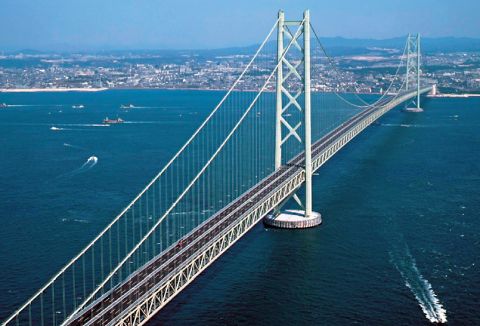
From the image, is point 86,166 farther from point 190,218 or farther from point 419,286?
point 419,286

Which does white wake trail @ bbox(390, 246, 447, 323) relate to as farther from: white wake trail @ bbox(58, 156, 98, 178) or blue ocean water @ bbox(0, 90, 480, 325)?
white wake trail @ bbox(58, 156, 98, 178)

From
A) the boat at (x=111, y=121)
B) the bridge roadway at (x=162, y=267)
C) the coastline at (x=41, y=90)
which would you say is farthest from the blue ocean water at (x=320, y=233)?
the coastline at (x=41, y=90)

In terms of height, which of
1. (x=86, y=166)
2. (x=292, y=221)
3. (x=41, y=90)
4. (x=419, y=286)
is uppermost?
(x=41, y=90)

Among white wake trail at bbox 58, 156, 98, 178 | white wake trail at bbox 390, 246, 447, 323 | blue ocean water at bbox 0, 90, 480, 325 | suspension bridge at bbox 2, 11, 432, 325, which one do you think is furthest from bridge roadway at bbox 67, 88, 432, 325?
white wake trail at bbox 58, 156, 98, 178

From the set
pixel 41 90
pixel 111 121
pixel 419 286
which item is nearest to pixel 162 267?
pixel 419 286

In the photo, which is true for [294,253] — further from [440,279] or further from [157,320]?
[157,320]

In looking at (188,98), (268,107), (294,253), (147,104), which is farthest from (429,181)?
(188,98)
